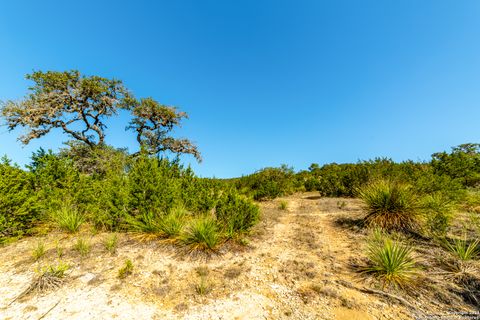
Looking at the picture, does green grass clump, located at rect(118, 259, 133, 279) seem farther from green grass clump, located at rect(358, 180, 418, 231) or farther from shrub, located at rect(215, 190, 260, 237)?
green grass clump, located at rect(358, 180, 418, 231)

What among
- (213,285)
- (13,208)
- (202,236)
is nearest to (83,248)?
(202,236)

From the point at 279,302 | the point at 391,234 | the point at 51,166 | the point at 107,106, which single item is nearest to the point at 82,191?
the point at 51,166

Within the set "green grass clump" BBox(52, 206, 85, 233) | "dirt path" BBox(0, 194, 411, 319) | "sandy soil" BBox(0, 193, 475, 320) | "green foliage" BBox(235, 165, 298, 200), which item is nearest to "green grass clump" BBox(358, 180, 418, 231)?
"sandy soil" BBox(0, 193, 475, 320)

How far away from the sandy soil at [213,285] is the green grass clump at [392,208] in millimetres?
910

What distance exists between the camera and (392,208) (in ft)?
20.6

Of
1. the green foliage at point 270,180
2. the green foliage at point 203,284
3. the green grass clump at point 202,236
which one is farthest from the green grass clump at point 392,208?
the green foliage at point 270,180

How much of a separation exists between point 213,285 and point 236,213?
7.54 ft

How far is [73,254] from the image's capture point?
491 centimetres

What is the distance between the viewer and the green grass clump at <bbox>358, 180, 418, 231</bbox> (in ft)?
19.6

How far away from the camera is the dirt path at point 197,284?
3039mm

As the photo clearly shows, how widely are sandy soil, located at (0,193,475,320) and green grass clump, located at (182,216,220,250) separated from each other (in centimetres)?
33

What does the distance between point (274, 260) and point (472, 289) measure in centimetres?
322

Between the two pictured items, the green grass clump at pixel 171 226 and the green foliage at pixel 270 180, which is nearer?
the green grass clump at pixel 171 226

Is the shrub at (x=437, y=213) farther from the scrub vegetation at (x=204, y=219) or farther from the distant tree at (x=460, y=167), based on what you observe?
the distant tree at (x=460, y=167)
